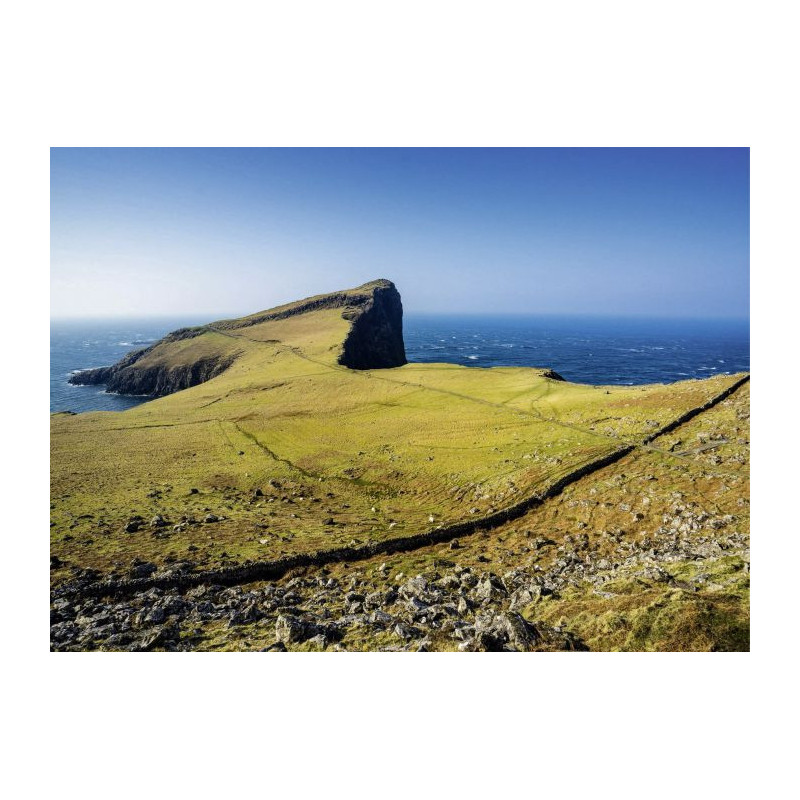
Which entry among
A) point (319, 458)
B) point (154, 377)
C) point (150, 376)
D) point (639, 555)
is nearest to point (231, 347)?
point (154, 377)

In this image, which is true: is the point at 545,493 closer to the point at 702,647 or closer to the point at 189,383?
the point at 702,647

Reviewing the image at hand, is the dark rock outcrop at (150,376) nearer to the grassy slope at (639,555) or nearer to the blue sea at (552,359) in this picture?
the blue sea at (552,359)

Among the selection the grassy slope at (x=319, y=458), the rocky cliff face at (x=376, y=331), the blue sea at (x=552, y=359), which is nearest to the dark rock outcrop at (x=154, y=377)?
the blue sea at (x=552, y=359)

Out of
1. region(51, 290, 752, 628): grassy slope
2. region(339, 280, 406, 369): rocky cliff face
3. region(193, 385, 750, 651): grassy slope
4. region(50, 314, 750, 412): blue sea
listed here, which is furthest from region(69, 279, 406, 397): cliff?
region(193, 385, 750, 651): grassy slope

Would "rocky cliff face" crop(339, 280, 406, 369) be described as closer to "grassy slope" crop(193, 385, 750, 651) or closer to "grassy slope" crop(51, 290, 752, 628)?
"grassy slope" crop(51, 290, 752, 628)

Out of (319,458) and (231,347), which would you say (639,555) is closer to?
(319,458)
